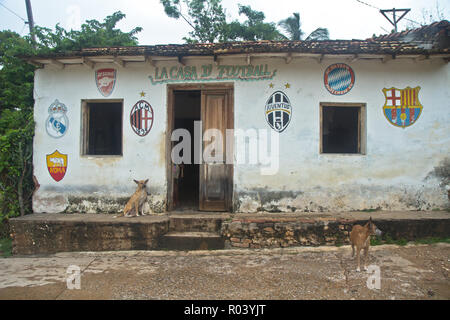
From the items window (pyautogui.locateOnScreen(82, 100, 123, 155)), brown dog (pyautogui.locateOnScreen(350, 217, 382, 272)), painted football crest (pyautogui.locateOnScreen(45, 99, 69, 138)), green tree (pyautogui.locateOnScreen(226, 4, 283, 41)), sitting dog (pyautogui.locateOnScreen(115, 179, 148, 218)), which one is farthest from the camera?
green tree (pyautogui.locateOnScreen(226, 4, 283, 41))

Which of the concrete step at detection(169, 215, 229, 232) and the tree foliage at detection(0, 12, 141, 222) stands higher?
the tree foliage at detection(0, 12, 141, 222)

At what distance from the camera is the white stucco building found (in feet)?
20.4

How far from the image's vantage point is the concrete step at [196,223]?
5.76m

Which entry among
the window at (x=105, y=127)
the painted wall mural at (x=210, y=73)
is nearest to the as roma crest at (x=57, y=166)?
the window at (x=105, y=127)

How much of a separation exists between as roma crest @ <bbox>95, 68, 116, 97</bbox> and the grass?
3.83 meters

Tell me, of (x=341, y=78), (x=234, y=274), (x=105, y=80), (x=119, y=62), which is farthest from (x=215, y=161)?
(x=341, y=78)

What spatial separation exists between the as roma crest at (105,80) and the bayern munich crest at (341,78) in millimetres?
4794

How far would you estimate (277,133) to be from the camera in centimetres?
627

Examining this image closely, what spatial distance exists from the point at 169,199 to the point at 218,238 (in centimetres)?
161

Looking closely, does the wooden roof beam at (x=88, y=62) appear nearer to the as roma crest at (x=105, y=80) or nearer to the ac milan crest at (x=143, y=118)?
the as roma crest at (x=105, y=80)

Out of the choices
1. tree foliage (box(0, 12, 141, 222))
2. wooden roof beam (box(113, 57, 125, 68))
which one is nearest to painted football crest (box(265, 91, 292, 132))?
wooden roof beam (box(113, 57, 125, 68))

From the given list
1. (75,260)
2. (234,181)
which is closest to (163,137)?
(234,181)

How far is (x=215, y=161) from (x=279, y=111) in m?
1.83

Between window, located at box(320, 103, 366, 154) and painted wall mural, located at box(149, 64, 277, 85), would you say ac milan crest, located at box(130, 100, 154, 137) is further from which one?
window, located at box(320, 103, 366, 154)
